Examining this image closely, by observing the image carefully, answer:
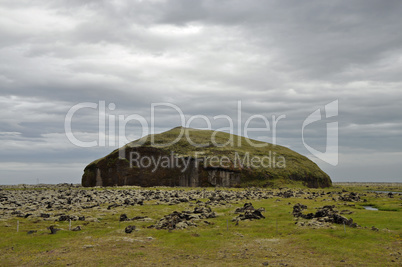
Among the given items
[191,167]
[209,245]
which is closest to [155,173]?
[191,167]

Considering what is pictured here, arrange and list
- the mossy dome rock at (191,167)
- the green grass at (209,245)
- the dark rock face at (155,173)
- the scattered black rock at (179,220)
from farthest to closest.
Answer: the mossy dome rock at (191,167)
the dark rock face at (155,173)
the scattered black rock at (179,220)
the green grass at (209,245)

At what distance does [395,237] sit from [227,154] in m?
106

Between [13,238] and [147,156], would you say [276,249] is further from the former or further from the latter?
[147,156]

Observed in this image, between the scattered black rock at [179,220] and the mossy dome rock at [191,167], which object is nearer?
the scattered black rock at [179,220]

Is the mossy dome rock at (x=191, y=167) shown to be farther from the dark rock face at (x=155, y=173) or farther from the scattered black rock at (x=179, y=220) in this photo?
the scattered black rock at (x=179, y=220)

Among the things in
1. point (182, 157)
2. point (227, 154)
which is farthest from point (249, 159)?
point (182, 157)

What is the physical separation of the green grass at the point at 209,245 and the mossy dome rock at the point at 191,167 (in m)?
84.5

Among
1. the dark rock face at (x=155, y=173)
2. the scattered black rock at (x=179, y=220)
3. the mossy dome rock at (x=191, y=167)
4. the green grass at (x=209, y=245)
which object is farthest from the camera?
the mossy dome rock at (x=191, y=167)

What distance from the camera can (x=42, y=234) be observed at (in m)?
33.8

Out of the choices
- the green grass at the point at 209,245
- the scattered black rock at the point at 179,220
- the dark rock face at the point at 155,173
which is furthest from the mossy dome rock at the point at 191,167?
the green grass at the point at 209,245

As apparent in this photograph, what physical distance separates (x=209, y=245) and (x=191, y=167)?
96916 mm

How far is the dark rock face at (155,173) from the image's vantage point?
123500mm

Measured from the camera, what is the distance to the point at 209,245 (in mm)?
29500

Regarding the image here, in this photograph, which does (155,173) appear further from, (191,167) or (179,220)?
(179,220)
